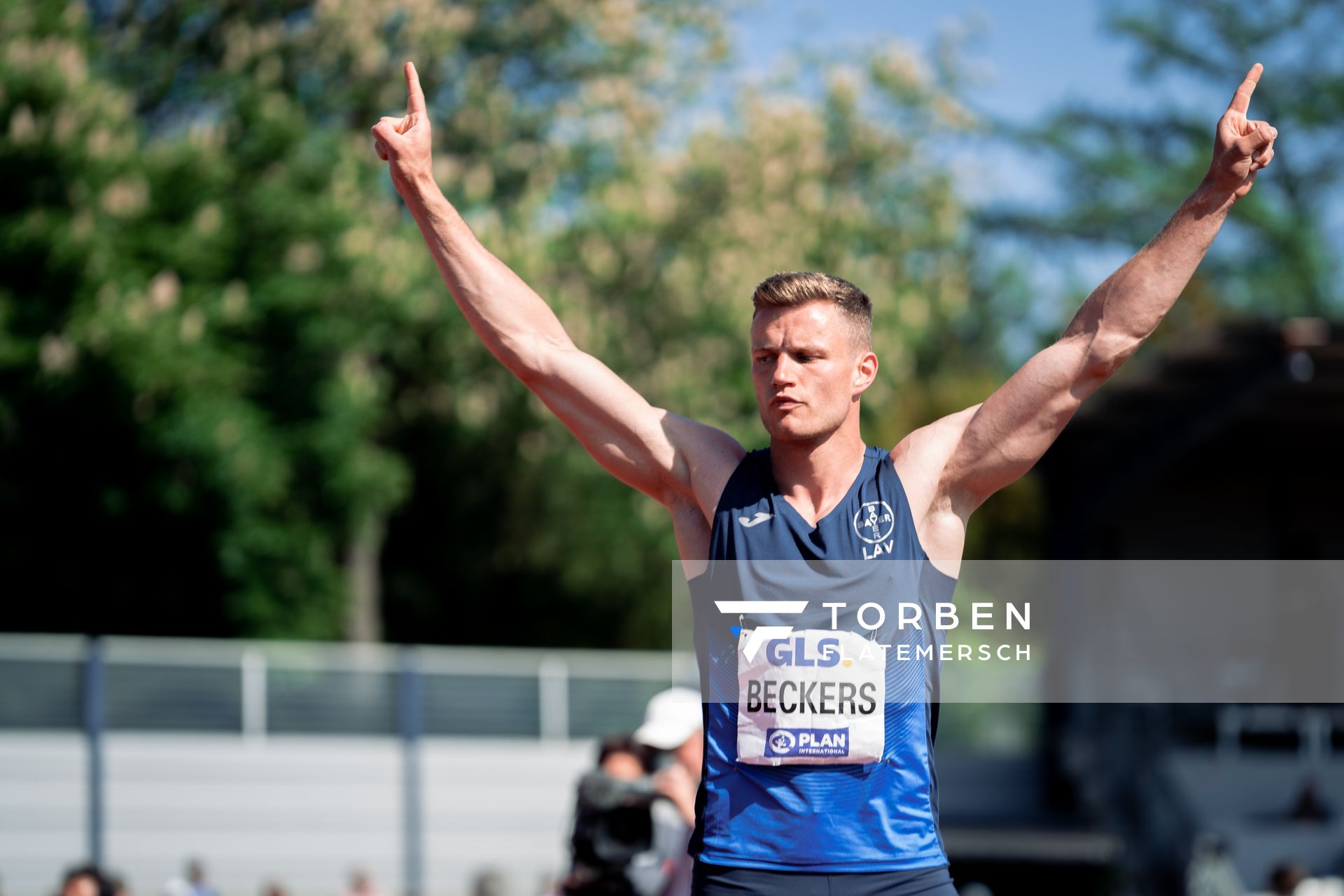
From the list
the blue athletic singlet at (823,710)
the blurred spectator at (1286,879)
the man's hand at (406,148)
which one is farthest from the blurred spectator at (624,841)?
the blurred spectator at (1286,879)

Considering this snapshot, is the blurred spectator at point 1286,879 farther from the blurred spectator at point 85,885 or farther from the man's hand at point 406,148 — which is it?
the man's hand at point 406,148

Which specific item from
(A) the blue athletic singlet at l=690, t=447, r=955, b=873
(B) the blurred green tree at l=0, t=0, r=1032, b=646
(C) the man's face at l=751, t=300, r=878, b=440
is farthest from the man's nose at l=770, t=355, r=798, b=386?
(B) the blurred green tree at l=0, t=0, r=1032, b=646

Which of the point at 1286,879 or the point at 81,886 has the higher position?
the point at 81,886

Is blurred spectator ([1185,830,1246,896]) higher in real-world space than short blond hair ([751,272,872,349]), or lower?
lower

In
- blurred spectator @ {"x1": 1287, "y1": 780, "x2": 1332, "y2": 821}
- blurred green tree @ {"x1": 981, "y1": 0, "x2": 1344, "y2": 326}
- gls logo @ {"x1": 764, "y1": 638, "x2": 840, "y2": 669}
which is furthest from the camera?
blurred green tree @ {"x1": 981, "y1": 0, "x2": 1344, "y2": 326}

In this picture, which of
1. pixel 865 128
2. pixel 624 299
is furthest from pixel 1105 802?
pixel 865 128

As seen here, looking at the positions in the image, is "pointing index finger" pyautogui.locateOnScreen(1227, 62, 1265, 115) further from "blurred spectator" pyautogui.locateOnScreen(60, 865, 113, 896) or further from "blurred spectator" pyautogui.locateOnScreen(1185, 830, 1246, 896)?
"blurred spectator" pyautogui.locateOnScreen(1185, 830, 1246, 896)

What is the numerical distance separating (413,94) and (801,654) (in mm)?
1595

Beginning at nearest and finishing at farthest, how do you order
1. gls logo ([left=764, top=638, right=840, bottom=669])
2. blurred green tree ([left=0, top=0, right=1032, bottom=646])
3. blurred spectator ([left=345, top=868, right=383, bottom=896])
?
gls logo ([left=764, top=638, right=840, bottom=669]) → blurred spectator ([left=345, top=868, right=383, bottom=896]) → blurred green tree ([left=0, top=0, right=1032, bottom=646])

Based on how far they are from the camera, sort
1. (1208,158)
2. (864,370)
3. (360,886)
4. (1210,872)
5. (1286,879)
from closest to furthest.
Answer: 1. (864,370)
2. (1286,879)
3. (360,886)
4. (1210,872)
5. (1208,158)

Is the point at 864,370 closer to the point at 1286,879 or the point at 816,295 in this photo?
the point at 816,295

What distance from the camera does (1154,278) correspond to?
11.1 ft

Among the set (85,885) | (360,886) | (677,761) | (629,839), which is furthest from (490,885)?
(629,839)

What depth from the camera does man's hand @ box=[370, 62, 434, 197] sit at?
3.63 m
